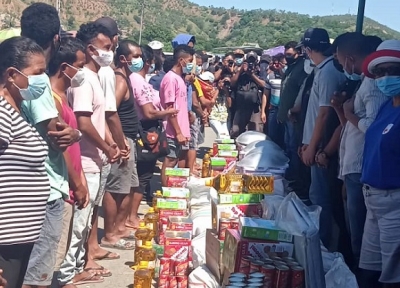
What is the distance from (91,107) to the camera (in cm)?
475

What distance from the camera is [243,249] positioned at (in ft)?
11.8

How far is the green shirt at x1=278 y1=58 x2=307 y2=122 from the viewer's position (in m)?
7.57

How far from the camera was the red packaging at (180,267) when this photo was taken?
4758 mm

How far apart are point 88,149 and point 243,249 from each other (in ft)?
5.98

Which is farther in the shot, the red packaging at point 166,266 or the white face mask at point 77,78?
the red packaging at point 166,266

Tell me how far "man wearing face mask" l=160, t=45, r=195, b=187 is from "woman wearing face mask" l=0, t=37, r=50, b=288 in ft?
13.9

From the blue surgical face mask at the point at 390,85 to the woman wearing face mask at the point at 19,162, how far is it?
6.55ft

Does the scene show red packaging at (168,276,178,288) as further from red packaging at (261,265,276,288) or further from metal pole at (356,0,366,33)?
metal pole at (356,0,366,33)

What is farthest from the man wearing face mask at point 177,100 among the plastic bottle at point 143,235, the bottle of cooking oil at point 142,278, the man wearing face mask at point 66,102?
the man wearing face mask at point 66,102

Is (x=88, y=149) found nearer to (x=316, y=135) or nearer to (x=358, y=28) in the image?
(x=316, y=135)

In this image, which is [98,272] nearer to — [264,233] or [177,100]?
[264,233]

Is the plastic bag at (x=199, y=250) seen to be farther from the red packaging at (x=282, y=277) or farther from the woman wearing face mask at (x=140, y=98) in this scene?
the woman wearing face mask at (x=140, y=98)

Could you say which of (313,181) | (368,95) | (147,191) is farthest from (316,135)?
(147,191)

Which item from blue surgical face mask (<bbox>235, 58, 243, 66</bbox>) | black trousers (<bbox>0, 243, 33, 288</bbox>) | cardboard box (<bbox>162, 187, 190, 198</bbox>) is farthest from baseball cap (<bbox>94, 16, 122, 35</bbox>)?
blue surgical face mask (<bbox>235, 58, 243, 66</bbox>)
